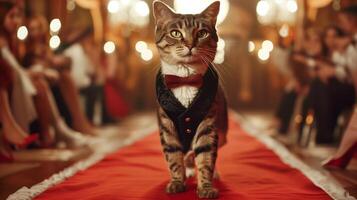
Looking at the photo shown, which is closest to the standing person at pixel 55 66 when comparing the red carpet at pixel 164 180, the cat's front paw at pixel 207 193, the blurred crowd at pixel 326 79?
the red carpet at pixel 164 180

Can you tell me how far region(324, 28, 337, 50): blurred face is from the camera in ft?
12.8

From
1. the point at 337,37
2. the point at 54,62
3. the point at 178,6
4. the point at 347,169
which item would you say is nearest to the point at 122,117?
the point at 178,6

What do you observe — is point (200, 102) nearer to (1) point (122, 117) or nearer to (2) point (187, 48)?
(2) point (187, 48)

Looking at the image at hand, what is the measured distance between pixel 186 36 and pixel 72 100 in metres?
2.44

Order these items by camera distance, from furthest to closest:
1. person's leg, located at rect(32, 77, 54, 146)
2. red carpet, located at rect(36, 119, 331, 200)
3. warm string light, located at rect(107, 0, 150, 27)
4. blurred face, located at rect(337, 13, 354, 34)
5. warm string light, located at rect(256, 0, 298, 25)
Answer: warm string light, located at rect(107, 0, 150, 27), warm string light, located at rect(256, 0, 298, 25), blurred face, located at rect(337, 13, 354, 34), person's leg, located at rect(32, 77, 54, 146), red carpet, located at rect(36, 119, 331, 200)

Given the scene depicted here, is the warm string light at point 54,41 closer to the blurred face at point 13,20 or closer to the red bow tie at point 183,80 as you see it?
the blurred face at point 13,20

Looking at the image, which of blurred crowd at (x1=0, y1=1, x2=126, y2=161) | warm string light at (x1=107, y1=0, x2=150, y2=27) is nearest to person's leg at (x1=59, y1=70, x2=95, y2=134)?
blurred crowd at (x1=0, y1=1, x2=126, y2=161)

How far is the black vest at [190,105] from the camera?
73.2 inches

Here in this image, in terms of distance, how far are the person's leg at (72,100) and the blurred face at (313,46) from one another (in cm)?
198

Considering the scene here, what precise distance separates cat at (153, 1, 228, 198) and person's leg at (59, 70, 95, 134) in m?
2.24

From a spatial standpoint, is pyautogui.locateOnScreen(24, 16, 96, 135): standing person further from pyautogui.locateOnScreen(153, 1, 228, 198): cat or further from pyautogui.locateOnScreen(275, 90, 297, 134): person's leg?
pyautogui.locateOnScreen(153, 1, 228, 198): cat

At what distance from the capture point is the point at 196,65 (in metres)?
1.84

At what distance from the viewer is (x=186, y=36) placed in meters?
1.79

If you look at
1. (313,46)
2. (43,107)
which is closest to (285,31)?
(313,46)
